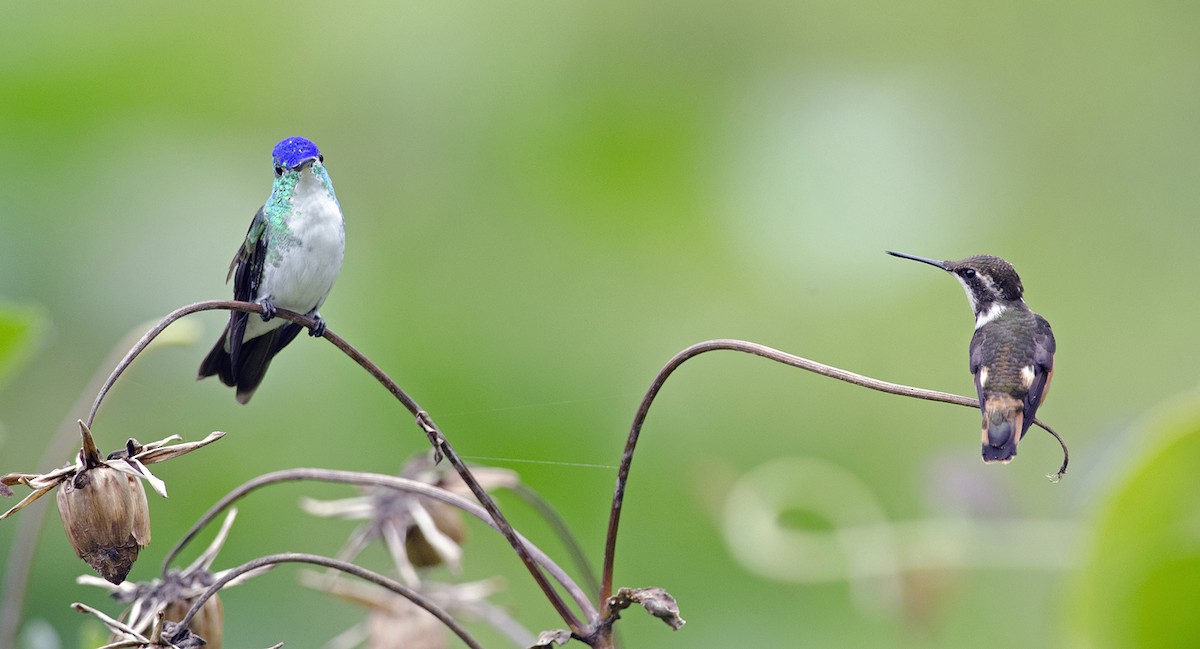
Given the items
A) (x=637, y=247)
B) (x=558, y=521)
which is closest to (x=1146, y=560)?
(x=558, y=521)

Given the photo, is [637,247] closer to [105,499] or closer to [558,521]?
[558,521]

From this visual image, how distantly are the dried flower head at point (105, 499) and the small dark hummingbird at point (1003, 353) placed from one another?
13.3 inches

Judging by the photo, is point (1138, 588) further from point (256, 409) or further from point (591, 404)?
point (256, 409)

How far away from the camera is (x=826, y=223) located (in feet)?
7.83

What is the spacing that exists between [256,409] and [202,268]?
27 cm

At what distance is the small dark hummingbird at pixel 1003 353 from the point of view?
17.9 inches

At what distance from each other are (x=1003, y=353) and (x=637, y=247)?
6.90 ft

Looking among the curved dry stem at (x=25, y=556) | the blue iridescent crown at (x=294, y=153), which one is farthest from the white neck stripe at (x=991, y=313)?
the curved dry stem at (x=25, y=556)

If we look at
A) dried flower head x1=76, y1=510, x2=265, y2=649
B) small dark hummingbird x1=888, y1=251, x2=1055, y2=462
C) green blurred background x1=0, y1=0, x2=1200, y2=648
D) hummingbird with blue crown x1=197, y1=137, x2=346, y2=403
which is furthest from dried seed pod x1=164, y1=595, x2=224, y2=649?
green blurred background x1=0, y1=0, x2=1200, y2=648

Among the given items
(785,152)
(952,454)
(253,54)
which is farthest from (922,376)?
(253,54)

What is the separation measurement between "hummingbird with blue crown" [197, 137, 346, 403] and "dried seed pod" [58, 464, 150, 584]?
6.3 inches

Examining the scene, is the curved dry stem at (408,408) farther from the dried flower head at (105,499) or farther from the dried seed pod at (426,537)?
the dried seed pod at (426,537)

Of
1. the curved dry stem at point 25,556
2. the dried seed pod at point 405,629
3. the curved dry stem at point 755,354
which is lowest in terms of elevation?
the dried seed pod at point 405,629

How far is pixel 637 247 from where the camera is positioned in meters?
2.57
